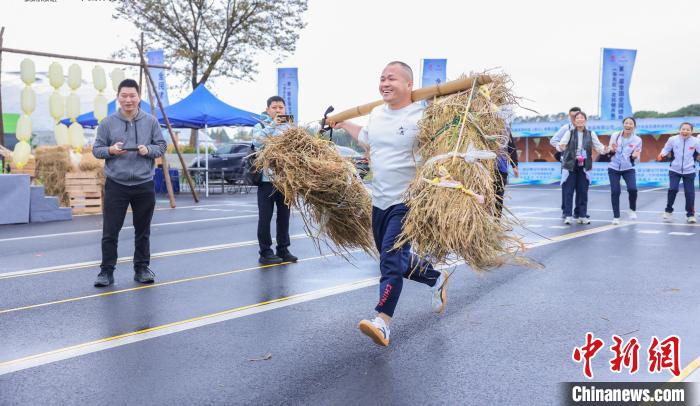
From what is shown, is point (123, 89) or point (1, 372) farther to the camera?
point (123, 89)

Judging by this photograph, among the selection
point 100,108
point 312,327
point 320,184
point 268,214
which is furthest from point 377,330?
point 100,108

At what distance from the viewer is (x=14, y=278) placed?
293 inches

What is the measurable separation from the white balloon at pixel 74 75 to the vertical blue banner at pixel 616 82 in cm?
2097

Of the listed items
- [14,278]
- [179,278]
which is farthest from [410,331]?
[14,278]

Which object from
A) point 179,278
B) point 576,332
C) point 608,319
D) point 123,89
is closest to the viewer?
point 576,332

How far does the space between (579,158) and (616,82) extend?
58.0ft

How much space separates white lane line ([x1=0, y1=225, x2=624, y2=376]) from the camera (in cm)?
439

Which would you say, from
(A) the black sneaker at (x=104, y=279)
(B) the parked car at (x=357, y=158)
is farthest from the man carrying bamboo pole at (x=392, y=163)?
(A) the black sneaker at (x=104, y=279)

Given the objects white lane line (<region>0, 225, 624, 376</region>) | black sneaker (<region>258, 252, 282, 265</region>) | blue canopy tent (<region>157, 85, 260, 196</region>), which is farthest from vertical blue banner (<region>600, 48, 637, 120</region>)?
white lane line (<region>0, 225, 624, 376</region>)

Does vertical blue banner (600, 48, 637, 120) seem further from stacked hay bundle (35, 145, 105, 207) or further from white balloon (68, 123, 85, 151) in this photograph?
white balloon (68, 123, 85, 151)

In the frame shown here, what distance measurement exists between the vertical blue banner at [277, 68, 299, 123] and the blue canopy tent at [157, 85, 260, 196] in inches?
251

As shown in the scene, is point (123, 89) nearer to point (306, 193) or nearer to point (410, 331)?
point (306, 193)

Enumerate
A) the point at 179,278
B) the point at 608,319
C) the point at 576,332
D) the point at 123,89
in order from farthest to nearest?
the point at 179,278 < the point at 123,89 < the point at 608,319 < the point at 576,332

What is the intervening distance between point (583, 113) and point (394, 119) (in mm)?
8316
